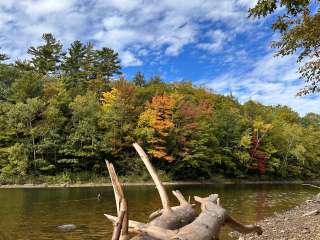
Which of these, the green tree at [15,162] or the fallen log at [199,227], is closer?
the fallen log at [199,227]

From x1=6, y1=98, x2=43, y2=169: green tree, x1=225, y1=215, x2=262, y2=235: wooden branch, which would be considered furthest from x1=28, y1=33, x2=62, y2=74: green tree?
x1=225, y1=215, x2=262, y2=235: wooden branch

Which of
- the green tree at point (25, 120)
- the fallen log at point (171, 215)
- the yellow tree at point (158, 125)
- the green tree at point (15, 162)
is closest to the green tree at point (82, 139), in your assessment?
the green tree at point (25, 120)

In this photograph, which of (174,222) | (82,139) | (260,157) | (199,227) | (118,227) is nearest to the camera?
(118,227)

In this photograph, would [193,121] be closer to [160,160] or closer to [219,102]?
[160,160]

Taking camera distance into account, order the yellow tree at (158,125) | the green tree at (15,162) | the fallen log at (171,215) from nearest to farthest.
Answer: the fallen log at (171,215), the green tree at (15,162), the yellow tree at (158,125)

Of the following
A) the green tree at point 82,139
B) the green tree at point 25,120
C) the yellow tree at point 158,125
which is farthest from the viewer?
the yellow tree at point 158,125

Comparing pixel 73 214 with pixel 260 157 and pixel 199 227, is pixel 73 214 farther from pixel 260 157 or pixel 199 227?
pixel 260 157

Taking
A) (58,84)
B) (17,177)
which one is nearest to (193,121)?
(58,84)

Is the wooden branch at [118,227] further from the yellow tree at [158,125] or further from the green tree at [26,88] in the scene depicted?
the green tree at [26,88]

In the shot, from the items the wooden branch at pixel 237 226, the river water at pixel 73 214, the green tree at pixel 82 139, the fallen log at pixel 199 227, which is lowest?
the river water at pixel 73 214

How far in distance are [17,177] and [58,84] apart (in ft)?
60.6

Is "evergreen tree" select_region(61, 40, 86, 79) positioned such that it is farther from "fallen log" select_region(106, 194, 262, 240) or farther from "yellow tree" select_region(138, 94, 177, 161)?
"fallen log" select_region(106, 194, 262, 240)

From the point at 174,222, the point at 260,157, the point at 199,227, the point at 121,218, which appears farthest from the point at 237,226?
the point at 260,157

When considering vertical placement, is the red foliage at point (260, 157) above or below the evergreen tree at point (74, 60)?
below
